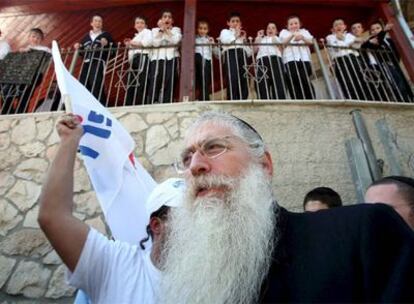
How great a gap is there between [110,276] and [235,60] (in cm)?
435

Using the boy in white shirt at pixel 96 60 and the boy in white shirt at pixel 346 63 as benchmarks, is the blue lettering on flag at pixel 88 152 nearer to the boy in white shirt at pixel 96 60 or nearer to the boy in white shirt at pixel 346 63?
the boy in white shirt at pixel 96 60

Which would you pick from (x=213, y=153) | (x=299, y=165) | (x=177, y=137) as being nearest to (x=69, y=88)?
(x=213, y=153)

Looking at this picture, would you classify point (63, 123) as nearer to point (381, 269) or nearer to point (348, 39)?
point (381, 269)

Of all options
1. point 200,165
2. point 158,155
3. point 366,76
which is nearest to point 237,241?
point 200,165

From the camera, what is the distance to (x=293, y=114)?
15.7 ft

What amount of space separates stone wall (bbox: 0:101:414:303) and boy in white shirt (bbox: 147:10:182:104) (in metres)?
0.48

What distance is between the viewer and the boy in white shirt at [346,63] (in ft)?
18.0

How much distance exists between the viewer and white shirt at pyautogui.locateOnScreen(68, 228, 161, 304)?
158cm

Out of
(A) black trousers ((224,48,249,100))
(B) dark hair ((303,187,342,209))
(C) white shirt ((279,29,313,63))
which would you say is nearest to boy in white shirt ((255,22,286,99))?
(C) white shirt ((279,29,313,63))

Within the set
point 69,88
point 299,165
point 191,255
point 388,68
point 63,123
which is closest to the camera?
point 191,255

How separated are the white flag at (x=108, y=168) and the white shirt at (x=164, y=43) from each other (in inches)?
127

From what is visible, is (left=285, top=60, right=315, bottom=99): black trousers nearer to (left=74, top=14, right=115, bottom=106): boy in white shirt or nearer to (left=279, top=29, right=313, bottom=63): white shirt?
(left=279, top=29, right=313, bottom=63): white shirt

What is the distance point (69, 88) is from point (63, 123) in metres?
0.48

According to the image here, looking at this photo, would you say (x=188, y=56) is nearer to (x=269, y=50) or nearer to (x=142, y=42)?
(x=142, y=42)
